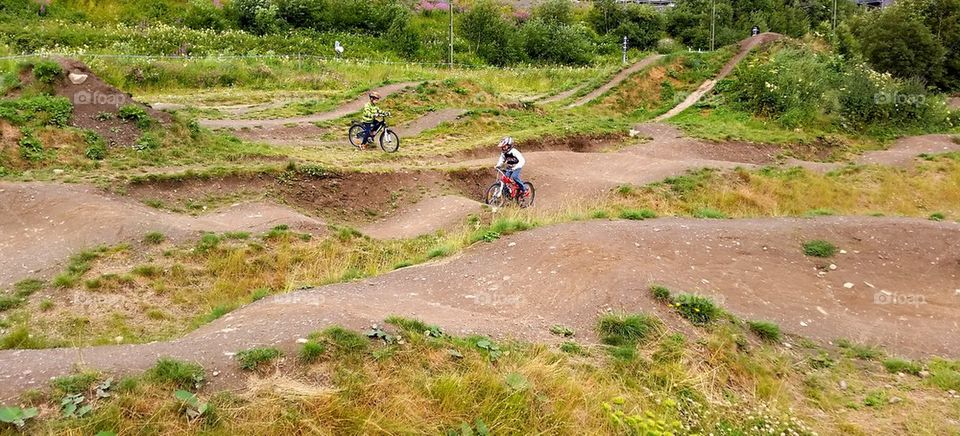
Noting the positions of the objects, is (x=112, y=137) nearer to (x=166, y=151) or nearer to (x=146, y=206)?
(x=166, y=151)

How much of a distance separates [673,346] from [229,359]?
4.47 metres

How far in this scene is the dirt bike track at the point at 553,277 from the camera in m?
6.51

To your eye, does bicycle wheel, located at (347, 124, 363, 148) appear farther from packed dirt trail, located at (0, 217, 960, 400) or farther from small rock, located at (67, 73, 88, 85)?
packed dirt trail, located at (0, 217, 960, 400)

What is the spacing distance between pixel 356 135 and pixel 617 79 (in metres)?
15.5

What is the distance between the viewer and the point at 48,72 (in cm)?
1528

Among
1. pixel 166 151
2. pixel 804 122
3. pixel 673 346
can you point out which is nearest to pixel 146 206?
pixel 166 151

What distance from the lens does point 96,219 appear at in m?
10.9

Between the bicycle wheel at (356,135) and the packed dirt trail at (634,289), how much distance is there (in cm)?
943

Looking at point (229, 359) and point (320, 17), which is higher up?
point (320, 17)

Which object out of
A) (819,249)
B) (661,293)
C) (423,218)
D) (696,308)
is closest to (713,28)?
(423,218)

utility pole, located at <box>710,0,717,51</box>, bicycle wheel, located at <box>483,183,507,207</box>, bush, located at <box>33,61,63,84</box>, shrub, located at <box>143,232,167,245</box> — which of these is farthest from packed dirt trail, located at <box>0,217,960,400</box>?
utility pole, located at <box>710,0,717,51</box>

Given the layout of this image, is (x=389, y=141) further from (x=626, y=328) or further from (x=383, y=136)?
(x=626, y=328)

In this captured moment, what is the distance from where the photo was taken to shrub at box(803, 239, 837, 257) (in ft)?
34.7

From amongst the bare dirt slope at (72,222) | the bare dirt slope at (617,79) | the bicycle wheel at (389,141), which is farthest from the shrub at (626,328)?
the bare dirt slope at (617,79)
